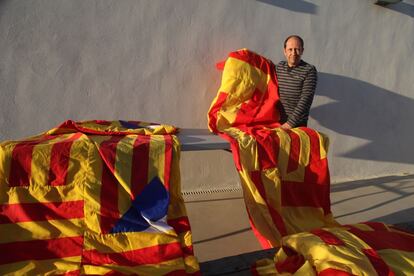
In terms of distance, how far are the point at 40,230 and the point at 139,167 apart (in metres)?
0.46

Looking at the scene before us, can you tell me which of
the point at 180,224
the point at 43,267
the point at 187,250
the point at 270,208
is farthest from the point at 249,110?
the point at 43,267

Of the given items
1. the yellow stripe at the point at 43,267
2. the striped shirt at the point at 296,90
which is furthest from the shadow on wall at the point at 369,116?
the yellow stripe at the point at 43,267

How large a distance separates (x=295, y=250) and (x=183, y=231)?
496 millimetres

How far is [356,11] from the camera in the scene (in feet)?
9.27

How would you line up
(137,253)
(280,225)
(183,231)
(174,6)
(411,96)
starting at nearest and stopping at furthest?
(137,253)
(183,231)
(280,225)
(174,6)
(411,96)

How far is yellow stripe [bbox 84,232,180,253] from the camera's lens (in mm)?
1325

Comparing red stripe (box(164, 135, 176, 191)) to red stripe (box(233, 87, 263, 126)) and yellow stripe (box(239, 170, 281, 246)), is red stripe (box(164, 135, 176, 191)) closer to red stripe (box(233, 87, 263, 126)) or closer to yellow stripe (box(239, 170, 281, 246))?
yellow stripe (box(239, 170, 281, 246))

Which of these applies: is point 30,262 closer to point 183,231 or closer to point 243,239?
point 183,231

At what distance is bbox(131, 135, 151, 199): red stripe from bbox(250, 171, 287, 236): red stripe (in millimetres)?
603

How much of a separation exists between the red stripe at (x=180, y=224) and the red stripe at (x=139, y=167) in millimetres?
204

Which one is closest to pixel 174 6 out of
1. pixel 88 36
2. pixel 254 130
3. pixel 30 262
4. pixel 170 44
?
pixel 170 44

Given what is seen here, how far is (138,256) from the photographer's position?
4.32 feet

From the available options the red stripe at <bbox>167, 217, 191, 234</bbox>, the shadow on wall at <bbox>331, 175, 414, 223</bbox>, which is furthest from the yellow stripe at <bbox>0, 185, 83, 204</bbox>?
the shadow on wall at <bbox>331, 175, 414, 223</bbox>

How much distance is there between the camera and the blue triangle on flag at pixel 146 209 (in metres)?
1.39
